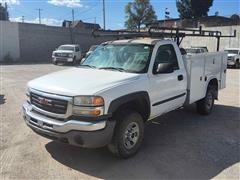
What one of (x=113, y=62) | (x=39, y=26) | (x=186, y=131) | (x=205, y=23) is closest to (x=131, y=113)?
(x=113, y=62)

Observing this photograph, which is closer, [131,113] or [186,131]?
[131,113]

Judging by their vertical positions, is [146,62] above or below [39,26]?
below

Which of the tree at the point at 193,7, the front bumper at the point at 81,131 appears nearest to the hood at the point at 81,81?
the front bumper at the point at 81,131

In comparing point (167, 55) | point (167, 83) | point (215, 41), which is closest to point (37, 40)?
point (215, 41)

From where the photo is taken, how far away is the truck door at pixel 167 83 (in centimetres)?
525

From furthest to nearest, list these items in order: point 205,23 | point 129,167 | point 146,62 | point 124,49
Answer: point 205,23 → point 124,49 → point 146,62 → point 129,167

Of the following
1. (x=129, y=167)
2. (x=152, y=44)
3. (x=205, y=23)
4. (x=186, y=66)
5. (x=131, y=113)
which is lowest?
(x=129, y=167)

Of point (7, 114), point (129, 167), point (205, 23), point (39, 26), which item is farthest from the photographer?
point (205, 23)

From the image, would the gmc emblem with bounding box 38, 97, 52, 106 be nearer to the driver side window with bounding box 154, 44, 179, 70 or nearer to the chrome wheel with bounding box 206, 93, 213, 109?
the driver side window with bounding box 154, 44, 179, 70

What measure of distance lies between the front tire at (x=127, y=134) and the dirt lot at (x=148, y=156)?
0.54 ft

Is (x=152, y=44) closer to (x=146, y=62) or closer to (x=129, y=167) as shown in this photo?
(x=146, y=62)

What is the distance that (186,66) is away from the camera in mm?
6191

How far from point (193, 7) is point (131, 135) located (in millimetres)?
58593

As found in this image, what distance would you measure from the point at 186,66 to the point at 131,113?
2077mm
